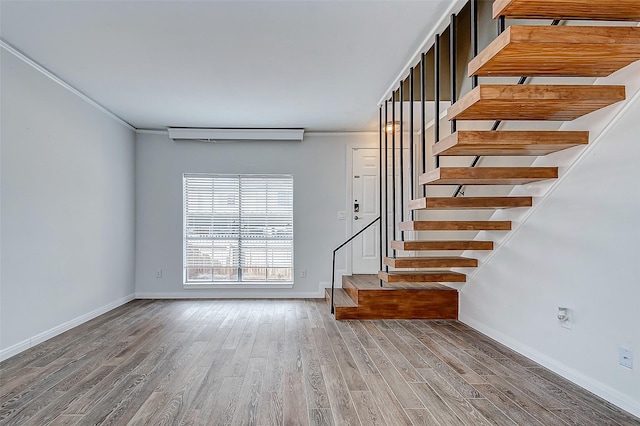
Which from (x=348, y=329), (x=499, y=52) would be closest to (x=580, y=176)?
(x=499, y=52)

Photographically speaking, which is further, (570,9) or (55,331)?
(55,331)

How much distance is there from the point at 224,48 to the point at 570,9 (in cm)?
243

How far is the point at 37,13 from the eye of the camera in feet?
9.02

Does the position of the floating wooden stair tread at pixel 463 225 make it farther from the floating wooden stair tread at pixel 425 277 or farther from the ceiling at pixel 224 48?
the ceiling at pixel 224 48

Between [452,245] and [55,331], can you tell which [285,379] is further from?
[55,331]

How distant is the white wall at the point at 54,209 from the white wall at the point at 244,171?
489mm

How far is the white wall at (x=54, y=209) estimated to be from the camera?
3.35 m

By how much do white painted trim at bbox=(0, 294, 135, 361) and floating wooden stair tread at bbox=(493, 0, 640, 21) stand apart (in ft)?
14.0

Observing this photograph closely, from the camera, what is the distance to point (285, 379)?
2.82 meters


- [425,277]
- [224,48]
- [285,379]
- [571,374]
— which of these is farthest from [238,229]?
[571,374]

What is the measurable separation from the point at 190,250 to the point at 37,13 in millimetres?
3832

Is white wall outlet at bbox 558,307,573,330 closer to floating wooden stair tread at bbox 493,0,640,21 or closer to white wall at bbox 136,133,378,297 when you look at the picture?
floating wooden stair tread at bbox 493,0,640,21

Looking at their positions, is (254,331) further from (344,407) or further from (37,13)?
(37,13)

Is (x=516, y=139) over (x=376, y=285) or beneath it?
over
